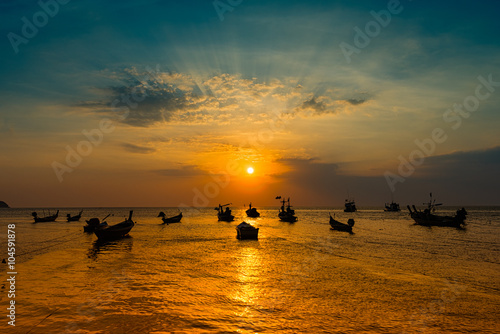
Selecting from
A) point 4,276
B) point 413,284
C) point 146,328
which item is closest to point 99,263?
point 4,276

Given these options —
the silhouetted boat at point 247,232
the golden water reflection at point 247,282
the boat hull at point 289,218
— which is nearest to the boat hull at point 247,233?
the silhouetted boat at point 247,232

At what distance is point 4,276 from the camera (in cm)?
2198

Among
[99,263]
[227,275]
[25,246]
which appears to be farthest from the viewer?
[25,246]

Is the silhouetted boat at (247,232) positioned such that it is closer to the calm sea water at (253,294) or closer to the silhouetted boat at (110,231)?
the calm sea water at (253,294)

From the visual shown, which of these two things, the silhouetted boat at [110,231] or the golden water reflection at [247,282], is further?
the silhouetted boat at [110,231]

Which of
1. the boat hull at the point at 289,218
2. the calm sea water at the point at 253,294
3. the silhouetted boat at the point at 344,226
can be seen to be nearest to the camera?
Answer: the calm sea water at the point at 253,294

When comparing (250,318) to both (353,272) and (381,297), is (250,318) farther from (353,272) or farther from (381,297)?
(353,272)

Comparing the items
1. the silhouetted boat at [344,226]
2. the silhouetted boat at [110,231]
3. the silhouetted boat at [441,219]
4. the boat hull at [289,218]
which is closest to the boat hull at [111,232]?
the silhouetted boat at [110,231]

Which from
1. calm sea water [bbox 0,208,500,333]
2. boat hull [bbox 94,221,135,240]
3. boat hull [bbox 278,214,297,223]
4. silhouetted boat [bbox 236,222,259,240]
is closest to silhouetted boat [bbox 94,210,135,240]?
boat hull [bbox 94,221,135,240]

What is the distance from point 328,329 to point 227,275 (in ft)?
37.2

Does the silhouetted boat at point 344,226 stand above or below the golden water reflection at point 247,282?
above

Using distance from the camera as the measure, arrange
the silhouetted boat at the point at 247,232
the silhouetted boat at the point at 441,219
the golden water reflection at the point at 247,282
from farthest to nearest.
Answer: the silhouetted boat at the point at 441,219
the silhouetted boat at the point at 247,232
the golden water reflection at the point at 247,282

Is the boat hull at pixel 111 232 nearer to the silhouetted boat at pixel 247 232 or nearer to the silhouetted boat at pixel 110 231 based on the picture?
the silhouetted boat at pixel 110 231

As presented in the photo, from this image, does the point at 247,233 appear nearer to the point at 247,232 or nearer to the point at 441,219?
the point at 247,232
